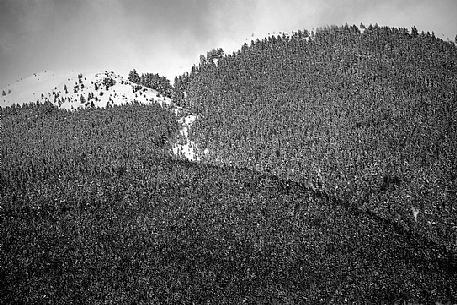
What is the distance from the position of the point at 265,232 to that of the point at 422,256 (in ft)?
163

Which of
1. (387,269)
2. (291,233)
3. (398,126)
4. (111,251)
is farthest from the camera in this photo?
(398,126)

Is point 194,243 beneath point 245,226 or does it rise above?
beneath

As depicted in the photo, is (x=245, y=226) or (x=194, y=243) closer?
(x=194, y=243)

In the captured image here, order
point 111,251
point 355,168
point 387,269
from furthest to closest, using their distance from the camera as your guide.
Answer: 1. point 355,168
2. point 111,251
3. point 387,269

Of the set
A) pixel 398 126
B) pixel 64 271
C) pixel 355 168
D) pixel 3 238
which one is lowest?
pixel 64 271

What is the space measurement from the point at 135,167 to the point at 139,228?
44557mm

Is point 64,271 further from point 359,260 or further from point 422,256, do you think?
point 422,256

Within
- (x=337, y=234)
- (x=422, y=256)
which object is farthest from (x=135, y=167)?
(x=422, y=256)

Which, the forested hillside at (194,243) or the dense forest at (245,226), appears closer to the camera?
the forested hillside at (194,243)

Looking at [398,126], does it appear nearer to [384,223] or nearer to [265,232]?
[384,223]

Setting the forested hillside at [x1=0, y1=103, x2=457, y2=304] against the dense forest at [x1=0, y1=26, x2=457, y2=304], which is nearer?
the forested hillside at [x1=0, y1=103, x2=457, y2=304]

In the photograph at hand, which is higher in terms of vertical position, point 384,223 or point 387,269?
point 384,223

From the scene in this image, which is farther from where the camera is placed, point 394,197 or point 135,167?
point 135,167

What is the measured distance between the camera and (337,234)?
476 feet
